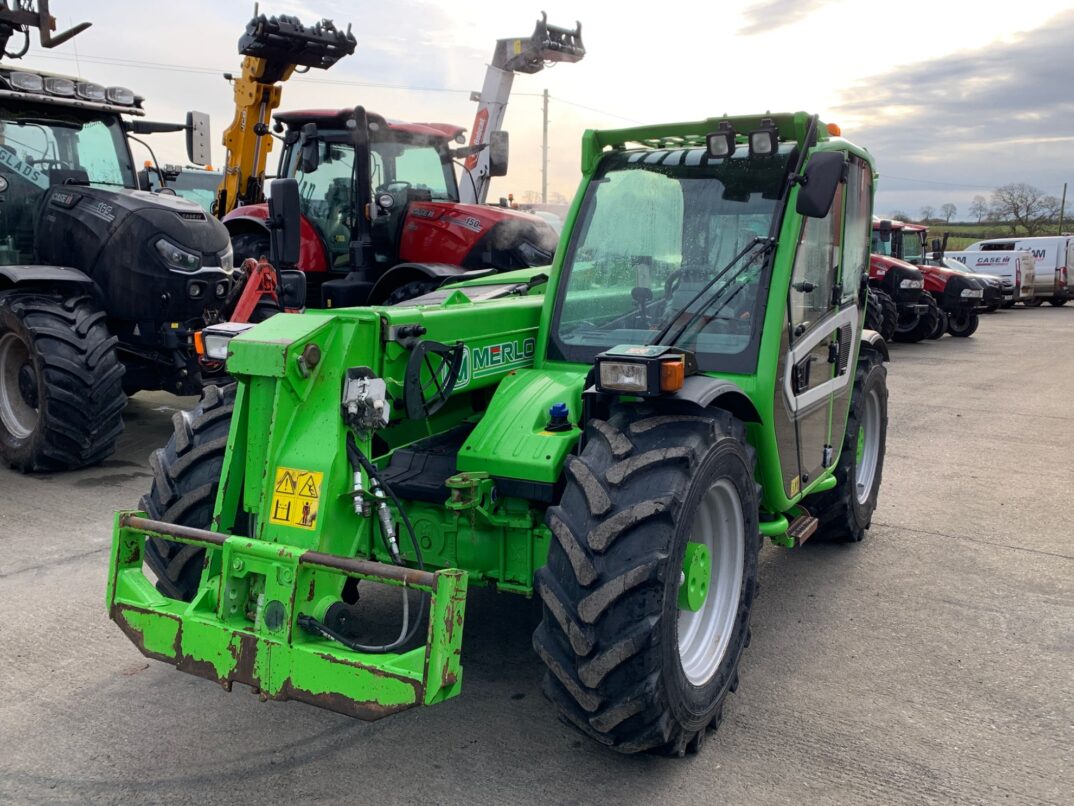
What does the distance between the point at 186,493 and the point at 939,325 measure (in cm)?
1701

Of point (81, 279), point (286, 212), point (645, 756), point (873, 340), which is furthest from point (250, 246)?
point (645, 756)

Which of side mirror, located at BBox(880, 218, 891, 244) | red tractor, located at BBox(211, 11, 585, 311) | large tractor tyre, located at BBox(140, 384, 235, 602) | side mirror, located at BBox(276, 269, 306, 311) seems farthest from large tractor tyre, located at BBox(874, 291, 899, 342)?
large tractor tyre, located at BBox(140, 384, 235, 602)

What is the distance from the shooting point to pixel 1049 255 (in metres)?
27.1

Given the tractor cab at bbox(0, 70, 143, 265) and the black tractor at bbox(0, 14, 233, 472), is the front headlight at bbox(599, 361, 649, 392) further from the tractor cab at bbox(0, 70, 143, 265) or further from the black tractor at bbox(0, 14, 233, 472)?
the tractor cab at bbox(0, 70, 143, 265)

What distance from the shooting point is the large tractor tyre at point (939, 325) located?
58.6 feet

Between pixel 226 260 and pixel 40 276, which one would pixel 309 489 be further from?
pixel 226 260

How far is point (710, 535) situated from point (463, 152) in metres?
7.84

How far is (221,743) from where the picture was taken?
332 centimetres

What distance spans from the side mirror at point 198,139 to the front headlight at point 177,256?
134 centimetres

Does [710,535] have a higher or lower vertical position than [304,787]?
higher

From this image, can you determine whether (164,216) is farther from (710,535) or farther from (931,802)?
(931,802)

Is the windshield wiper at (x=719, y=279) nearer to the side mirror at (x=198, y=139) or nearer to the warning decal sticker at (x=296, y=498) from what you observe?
the warning decal sticker at (x=296, y=498)

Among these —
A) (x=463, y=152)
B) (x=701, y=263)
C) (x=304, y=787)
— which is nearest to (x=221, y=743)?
(x=304, y=787)

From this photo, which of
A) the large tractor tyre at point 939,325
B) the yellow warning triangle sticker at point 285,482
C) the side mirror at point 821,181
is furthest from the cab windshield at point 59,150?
the large tractor tyre at point 939,325
